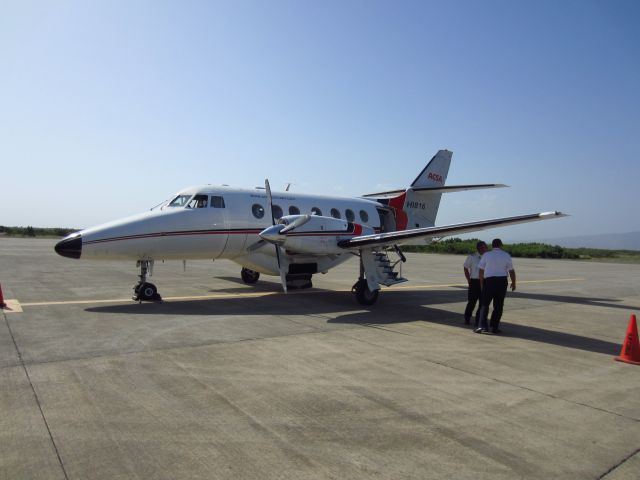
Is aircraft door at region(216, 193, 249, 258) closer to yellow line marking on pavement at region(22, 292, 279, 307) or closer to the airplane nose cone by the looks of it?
yellow line marking on pavement at region(22, 292, 279, 307)

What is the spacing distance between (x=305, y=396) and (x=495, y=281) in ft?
17.3

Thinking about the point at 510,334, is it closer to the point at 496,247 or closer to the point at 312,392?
the point at 496,247

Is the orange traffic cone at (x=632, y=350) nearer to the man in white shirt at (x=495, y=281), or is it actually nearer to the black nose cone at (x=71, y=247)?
the man in white shirt at (x=495, y=281)

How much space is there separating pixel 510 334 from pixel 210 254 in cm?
783

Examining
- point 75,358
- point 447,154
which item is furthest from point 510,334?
point 447,154

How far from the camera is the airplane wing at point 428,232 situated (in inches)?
399

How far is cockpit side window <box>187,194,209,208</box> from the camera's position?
41.5 feet

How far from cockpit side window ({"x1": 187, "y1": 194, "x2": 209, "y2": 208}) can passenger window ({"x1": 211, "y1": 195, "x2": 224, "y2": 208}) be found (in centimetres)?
16

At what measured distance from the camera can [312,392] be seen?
5422 millimetres

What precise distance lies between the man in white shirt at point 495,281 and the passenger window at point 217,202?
23.4 feet

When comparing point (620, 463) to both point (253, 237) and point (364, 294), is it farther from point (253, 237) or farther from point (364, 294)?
point (253, 237)

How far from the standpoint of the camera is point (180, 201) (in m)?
12.7

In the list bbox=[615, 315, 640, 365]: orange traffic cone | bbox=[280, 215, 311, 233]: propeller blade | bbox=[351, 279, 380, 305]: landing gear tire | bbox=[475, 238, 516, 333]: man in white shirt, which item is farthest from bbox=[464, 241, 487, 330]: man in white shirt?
bbox=[280, 215, 311, 233]: propeller blade

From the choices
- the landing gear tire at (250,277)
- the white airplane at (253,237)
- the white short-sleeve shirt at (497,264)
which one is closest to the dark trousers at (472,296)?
the white short-sleeve shirt at (497,264)
